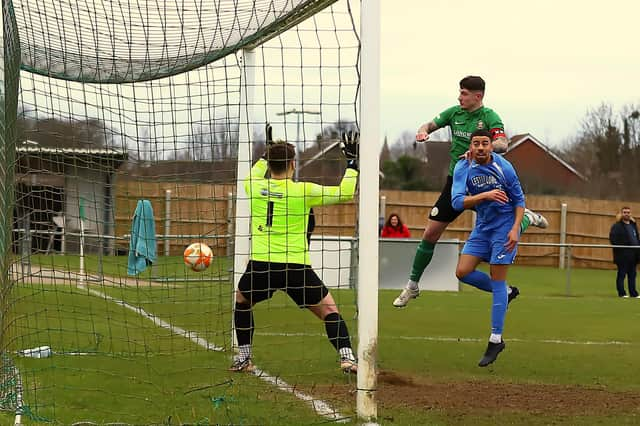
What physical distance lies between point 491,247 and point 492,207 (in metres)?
0.38

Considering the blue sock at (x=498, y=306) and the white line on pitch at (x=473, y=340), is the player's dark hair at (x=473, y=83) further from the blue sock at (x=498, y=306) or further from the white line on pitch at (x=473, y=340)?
the white line on pitch at (x=473, y=340)

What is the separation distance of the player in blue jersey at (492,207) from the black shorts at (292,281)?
1371mm

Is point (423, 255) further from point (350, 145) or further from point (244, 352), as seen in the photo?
point (350, 145)

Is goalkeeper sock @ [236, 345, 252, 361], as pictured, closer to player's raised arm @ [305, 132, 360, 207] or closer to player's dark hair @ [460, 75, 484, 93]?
player's raised arm @ [305, 132, 360, 207]

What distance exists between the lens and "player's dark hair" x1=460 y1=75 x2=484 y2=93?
8.75 meters

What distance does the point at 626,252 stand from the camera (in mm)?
21562

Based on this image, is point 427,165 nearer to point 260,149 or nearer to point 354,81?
point 260,149

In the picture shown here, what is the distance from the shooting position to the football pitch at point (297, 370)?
22.4 ft

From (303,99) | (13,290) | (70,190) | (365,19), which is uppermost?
(365,19)

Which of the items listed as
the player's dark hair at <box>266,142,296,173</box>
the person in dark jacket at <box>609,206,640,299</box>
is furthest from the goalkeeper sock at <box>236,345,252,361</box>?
the person in dark jacket at <box>609,206,640,299</box>

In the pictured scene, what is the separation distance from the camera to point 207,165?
34.9 feet

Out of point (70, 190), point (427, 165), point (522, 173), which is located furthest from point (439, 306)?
point (427, 165)

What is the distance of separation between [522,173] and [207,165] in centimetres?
3216

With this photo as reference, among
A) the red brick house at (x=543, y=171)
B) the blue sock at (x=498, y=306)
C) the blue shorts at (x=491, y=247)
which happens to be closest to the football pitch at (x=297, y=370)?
the blue sock at (x=498, y=306)
